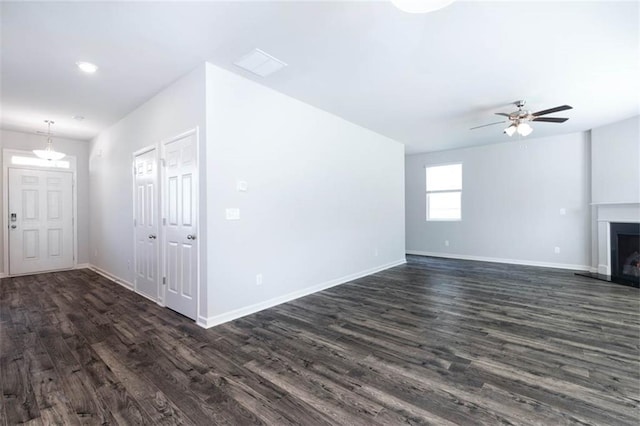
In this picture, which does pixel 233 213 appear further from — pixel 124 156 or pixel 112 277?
pixel 112 277

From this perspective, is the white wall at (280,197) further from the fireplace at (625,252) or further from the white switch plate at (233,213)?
the fireplace at (625,252)

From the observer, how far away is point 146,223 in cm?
396

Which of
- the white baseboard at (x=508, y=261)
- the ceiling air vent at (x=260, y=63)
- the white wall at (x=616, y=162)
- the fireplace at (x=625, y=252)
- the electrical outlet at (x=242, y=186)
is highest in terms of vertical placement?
the ceiling air vent at (x=260, y=63)

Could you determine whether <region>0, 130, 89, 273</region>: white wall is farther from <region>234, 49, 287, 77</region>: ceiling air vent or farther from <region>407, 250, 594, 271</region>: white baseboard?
<region>407, 250, 594, 271</region>: white baseboard

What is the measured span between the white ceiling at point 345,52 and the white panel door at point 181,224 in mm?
907

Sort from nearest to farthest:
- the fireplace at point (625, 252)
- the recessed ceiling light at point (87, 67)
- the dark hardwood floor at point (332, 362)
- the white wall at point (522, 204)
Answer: the dark hardwood floor at point (332, 362) < the recessed ceiling light at point (87, 67) < the fireplace at point (625, 252) < the white wall at point (522, 204)

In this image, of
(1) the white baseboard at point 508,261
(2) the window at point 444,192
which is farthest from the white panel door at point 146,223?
(2) the window at point 444,192

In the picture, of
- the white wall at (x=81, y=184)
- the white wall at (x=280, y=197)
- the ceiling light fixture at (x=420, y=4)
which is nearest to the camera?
the ceiling light fixture at (x=420, y=4)

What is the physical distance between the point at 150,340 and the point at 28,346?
1.02 m

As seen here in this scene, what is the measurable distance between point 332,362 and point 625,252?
19.2 feet

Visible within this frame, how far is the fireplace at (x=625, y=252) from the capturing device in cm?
476

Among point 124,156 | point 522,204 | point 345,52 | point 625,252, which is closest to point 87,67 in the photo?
point 124,156

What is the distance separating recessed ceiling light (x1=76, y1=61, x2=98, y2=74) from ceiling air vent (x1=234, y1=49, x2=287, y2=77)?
1519 mm

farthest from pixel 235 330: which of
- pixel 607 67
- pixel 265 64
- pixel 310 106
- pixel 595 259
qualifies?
pixel 595 259
